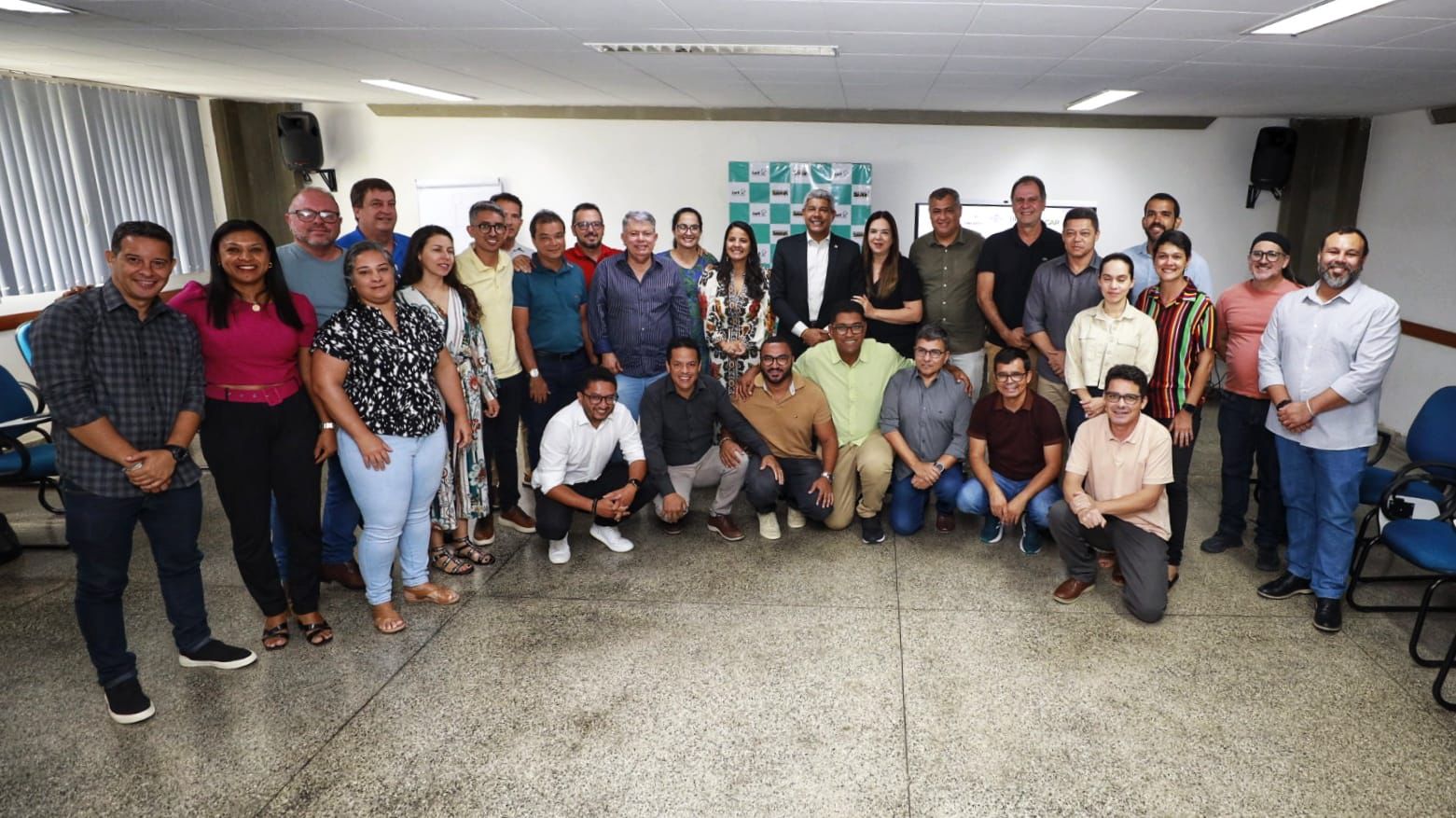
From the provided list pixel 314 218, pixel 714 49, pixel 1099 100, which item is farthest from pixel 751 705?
pixel 1099 100

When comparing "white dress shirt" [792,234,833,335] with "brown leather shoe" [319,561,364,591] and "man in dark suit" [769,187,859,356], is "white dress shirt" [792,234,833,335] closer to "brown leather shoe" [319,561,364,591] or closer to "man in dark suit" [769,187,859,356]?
"man in dark suit" [769,187,859,356]

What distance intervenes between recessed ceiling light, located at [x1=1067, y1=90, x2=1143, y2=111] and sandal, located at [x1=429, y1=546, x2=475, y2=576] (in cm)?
496

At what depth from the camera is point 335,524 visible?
340 cm

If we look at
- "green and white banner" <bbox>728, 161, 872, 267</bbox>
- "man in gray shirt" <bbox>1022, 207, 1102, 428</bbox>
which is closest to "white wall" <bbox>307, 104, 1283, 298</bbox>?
"green and white banner" <bbox>728, 161, 872, 267</bbox>

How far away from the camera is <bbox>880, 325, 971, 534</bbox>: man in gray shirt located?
153 inches

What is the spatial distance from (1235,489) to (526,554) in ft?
11.1

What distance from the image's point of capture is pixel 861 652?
2.99 m

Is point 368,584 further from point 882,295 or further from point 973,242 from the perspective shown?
point 973,242

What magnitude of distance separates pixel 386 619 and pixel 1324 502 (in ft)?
12.1

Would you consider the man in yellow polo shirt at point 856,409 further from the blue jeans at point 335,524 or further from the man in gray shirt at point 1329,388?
the blue jeans at point 335,524

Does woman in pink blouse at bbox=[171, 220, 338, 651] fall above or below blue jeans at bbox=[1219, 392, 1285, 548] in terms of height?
above

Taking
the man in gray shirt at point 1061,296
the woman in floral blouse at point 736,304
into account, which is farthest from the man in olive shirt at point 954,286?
the woman in floral blouse at point 736,304

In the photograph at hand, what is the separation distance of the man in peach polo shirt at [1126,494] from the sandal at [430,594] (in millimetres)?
2540

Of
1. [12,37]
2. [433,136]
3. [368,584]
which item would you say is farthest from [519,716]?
[433,136]
